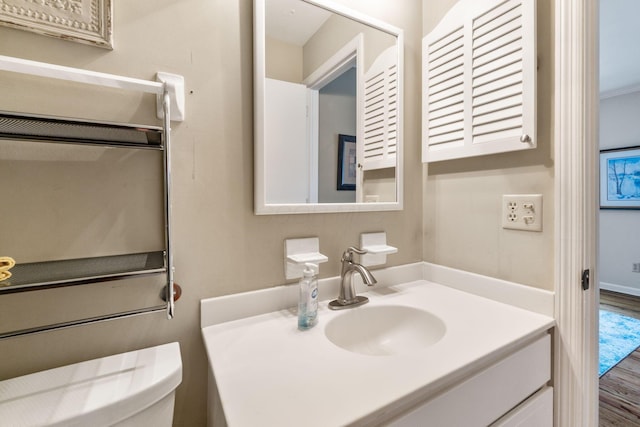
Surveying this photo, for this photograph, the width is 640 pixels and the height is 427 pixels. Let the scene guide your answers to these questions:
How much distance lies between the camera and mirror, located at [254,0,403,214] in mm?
883

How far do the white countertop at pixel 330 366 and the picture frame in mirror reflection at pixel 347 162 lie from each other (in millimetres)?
451

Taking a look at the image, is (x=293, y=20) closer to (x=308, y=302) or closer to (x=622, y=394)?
(x=308, y=302)


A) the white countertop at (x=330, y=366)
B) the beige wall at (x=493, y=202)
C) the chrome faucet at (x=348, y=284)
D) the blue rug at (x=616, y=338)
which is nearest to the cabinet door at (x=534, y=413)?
the white countertop at (x=330, y=366)

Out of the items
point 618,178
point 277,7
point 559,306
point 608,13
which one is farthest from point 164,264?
point 618,178

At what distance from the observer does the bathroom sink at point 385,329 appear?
34.9 inches

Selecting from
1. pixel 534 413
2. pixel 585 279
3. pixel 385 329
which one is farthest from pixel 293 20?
pixel 534 413

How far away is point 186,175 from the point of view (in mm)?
779

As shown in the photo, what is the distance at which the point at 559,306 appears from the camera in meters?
0.86

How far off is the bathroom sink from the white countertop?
0.15 feet

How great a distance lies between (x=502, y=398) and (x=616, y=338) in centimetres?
244

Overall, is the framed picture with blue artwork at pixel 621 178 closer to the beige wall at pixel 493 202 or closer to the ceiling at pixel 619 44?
the ceiling at pixel 619 44

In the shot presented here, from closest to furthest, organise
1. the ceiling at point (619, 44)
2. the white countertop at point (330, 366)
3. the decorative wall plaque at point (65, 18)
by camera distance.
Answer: the white countertop at point (330, 366) < the decorative wall plaque at point (65, 18) < the ceiling at point (619, 44)

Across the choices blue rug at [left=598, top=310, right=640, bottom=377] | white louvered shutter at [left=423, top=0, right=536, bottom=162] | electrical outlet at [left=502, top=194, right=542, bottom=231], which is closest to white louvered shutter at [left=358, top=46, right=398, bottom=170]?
white louvered shutter at [left=423, top=0, right=536, bottom=162]

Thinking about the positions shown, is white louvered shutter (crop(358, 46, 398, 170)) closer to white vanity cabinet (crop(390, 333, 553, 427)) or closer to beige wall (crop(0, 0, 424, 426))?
beige wall (crop(0, 0, 424, 426))
